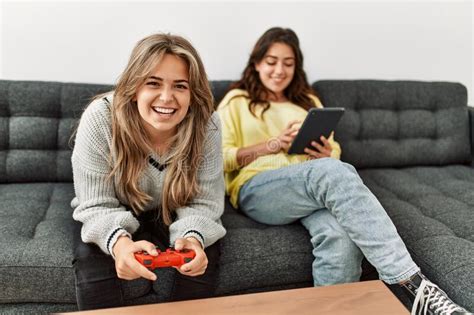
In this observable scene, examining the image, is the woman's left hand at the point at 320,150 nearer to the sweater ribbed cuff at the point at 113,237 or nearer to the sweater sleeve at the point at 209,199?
the sweater sleeve at the point at 209,199

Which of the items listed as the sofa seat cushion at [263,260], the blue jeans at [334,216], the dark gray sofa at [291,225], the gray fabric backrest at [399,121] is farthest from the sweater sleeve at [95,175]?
the gray fabric backrest at [399,121]

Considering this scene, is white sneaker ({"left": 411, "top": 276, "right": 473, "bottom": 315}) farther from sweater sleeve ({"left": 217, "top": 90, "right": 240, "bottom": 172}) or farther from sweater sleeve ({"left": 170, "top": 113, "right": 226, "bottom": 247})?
sweater sleeve ({"left": 217, "top": 90, "right": 240, "bottom": 172})

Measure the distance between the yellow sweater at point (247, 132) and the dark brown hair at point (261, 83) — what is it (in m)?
0.03

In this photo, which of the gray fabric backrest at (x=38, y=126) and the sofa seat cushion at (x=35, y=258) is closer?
the sofa seat cushion at (x=35, y=258)

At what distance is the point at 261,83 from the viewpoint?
5.52 ft

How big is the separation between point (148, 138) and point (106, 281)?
399 millimetres

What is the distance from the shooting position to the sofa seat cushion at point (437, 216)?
1095 millimetres

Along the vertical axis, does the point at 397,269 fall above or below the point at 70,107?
below

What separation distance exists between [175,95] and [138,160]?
220 mm

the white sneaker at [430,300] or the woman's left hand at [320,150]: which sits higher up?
the woman's left hand at [320,150]

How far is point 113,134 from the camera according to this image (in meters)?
1.13

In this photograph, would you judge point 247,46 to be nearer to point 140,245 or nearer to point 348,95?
point 348,95

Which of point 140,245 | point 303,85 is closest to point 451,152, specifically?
point 303,85

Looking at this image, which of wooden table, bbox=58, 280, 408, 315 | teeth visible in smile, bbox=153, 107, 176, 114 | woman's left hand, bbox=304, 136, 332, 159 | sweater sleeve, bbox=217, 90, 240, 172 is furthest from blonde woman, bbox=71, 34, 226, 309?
woman's left hand, bbox=304, 136, 332, 159
